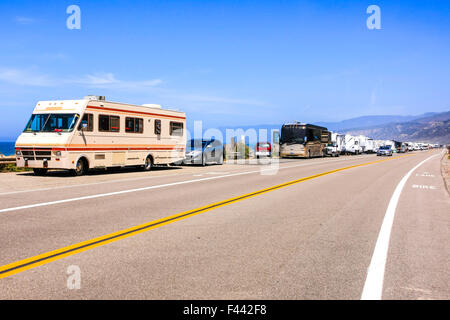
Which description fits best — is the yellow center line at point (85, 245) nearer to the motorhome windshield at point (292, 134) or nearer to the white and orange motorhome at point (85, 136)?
the white and orange motorhome at point (85, 136)

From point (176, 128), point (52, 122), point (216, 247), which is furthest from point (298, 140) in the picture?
point (216, 247)

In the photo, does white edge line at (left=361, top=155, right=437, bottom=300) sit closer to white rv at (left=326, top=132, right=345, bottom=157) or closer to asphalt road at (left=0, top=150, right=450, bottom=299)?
asphalt road at (left=0, top=150, right=450, bottom=299)

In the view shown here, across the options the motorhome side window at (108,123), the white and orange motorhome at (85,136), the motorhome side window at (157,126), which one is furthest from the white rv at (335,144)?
the motorhome side window at (108,123)

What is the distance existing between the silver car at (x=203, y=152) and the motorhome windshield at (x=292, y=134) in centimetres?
1603

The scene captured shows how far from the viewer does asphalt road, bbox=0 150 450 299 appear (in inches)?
172

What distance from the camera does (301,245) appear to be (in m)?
6.20

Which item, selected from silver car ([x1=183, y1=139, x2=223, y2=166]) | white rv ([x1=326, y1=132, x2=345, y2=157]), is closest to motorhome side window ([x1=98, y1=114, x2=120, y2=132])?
silver car ([x1=183, y1=139, x2=223, y2=166])

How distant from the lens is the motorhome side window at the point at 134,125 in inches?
767

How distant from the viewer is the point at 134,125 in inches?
784

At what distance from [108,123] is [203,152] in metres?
8.74
